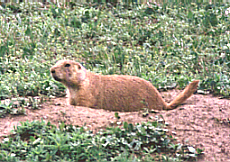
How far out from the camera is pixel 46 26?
766 cm

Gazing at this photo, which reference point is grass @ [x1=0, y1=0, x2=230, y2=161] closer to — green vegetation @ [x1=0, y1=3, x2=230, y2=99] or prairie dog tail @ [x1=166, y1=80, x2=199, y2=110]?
green vegetation @ [x1=0, y1=3, x2=230, y2=99]

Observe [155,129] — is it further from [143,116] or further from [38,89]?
[38,89]

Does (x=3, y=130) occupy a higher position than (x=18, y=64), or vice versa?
(x=18, y=64)

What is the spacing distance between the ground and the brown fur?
183mm

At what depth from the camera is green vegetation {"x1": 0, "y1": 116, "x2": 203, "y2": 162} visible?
11.9 ft

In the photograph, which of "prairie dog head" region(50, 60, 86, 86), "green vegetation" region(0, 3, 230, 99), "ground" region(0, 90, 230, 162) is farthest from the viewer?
"green vegetation" region(0, 3, 230, 99)

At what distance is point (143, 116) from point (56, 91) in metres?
1.64

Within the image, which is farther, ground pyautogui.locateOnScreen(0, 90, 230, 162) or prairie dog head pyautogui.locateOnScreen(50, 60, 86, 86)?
prairie dog head pyautogui.locateOnScreen(50, 60, 86, 86)

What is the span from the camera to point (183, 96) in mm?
4848

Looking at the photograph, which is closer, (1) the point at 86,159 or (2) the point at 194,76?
(1) the point at 86,159

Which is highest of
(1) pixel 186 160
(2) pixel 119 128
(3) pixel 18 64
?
(3) pixel 18 64

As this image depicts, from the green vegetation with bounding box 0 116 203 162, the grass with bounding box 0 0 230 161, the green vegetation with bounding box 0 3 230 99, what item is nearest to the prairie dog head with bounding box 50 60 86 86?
the grass with bounding box 0 0 230 161

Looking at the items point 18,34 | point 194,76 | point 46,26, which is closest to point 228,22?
point 194,76

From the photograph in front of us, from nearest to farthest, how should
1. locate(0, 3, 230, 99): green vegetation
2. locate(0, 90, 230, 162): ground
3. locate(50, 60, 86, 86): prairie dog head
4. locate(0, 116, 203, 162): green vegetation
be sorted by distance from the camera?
locate(0, 116, 203, 162): green vegetation, locate(0, 90, 230, 162): ground, locate(50, 60, 86, 86): prairie dog head, locate(0, 3, 230, 99): green vegetation
